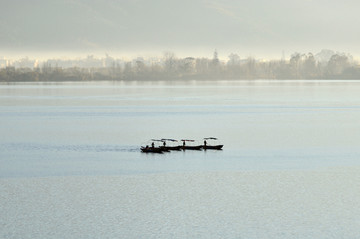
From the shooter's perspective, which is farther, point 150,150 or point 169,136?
point 169,136

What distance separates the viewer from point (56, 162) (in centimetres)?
3997

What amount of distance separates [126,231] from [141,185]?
8.25m

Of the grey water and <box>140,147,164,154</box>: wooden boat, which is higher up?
<box>140,147,164,154</box>: wooden boat

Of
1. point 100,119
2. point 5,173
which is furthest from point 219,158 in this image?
point 100,119

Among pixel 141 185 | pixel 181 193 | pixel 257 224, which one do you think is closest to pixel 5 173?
pixel 141 185

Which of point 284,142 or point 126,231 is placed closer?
point 126,231

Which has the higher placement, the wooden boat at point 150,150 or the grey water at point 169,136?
the wooden boat at point 150,150

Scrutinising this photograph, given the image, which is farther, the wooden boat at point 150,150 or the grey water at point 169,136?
the wooden boat at point 150,150

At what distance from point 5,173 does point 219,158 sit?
47.6 feet

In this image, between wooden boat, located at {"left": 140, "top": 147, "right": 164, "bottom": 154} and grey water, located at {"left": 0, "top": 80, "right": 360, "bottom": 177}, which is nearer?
grey water, located at {"left": 0, "top": 80, "right": 360, "bottom": 177}

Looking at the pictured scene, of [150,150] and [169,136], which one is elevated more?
[150,150]

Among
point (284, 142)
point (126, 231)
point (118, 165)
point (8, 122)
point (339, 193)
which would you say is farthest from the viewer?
point (8, 122)

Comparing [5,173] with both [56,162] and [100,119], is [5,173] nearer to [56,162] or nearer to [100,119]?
[56,162]

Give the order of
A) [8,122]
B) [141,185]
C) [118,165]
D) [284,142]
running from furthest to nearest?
[8,122] → [284,142] → [118,165] → [141,185]
